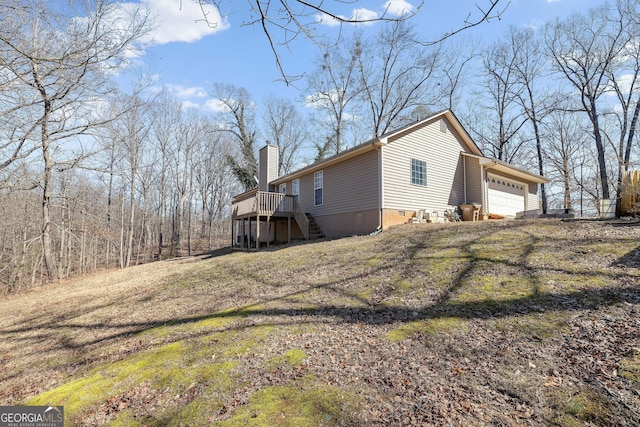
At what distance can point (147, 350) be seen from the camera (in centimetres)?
495

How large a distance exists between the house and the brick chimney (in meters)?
2.94

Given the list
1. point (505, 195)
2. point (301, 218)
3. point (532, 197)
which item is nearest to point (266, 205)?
point (301, 218)

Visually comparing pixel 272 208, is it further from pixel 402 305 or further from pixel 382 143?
pixel 402 305

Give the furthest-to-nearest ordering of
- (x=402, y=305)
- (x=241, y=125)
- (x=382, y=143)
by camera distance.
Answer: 1. (x=241, y=125)
2. (x=382, y=143)
3. (x=402, y=305)

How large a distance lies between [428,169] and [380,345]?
11863 millimetres

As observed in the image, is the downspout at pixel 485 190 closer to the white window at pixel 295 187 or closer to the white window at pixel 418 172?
the white window at pixel 418 172

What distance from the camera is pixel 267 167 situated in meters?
20.8

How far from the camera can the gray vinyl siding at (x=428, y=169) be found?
42.4 feet

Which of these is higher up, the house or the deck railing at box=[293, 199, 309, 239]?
the house

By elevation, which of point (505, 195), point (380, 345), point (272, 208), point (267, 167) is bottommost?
point (380, 345)

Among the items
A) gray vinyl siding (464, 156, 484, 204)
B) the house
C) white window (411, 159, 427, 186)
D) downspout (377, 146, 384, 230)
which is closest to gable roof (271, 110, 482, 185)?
the house

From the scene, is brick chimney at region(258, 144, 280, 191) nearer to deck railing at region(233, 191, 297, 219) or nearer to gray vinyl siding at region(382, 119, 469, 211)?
deck railing at region(233, 191, 297, 219)

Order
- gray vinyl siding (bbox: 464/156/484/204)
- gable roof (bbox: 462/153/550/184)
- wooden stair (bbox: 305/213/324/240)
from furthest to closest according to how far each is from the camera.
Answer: wooden stair (bbox: 305/213/324/240) < gray vinyl siding (bbox: 464/156/484/204) < gable roof (bbox: 462/153/550/184)

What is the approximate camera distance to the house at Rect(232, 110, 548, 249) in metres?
12.9
